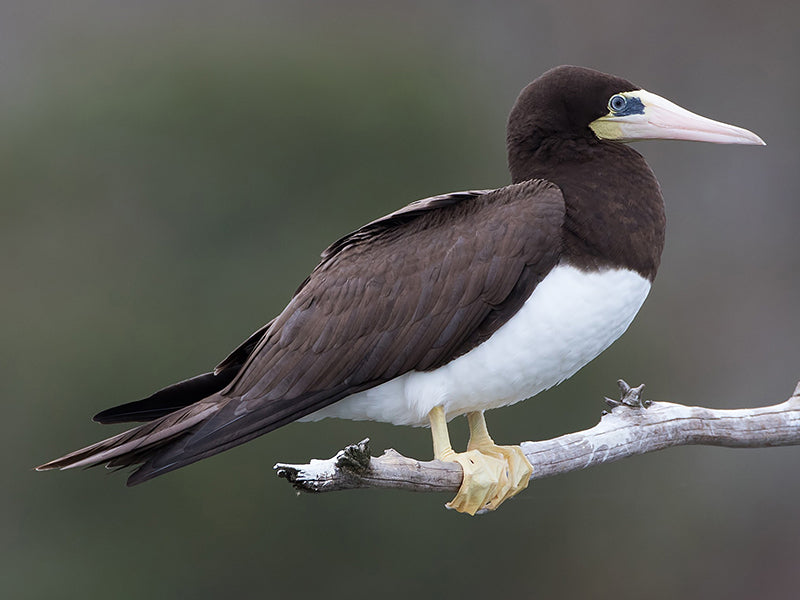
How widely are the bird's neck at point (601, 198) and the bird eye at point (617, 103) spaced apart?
0.13m

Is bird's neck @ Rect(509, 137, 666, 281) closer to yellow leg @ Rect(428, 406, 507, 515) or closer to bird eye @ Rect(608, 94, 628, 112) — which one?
bird eye @ Rect(608, 94, 628, 112)

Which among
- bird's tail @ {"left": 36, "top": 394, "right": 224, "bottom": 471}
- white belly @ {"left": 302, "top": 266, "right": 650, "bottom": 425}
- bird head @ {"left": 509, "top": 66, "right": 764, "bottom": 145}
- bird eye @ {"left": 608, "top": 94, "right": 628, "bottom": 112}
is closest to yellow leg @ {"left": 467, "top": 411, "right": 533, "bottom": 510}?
white belly @ {"left": 302, "top": 266, "right": 650, "bottom": 425}

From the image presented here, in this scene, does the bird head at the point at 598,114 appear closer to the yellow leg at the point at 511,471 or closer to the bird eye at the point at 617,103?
the bird eye at the point at 617,103

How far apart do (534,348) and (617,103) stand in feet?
3.28

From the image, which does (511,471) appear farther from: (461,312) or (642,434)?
(461,312)

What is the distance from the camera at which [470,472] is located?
4605mm

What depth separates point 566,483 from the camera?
31.5 ft

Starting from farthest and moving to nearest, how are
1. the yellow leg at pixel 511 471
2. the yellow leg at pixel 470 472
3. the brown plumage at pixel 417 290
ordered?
the yellow leg at pixel 511 471 → the yellow leg at pixel 470 472 → the brown plumage at pixel 417 290

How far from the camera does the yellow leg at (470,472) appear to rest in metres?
4.61

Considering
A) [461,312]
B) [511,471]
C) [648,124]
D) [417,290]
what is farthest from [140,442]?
[648,124]

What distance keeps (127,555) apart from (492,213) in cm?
510

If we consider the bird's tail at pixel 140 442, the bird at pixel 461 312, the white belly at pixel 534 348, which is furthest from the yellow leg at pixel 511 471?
the bird's tail at pixel 140 442

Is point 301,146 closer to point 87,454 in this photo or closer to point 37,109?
point 37,109

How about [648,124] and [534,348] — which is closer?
[534,348]
